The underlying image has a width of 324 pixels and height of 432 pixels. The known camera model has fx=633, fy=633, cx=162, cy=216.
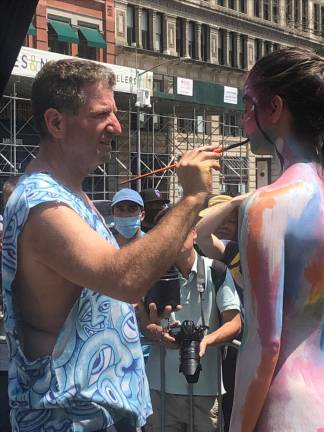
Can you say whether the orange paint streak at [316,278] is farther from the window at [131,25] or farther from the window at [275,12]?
the window at [275,12]

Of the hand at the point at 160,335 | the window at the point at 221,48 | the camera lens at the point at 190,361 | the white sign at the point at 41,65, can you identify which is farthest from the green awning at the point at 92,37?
the camera lens at the point at 190,361

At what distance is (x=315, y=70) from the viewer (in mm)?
1559

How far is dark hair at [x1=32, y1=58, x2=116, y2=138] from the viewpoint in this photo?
1871mm

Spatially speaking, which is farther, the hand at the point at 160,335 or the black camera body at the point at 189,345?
the hand at the point at 160,335

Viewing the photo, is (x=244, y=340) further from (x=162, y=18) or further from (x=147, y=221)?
(x=162, y=18)

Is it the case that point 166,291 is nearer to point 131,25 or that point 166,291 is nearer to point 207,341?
point 207,341

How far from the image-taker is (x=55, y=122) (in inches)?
74.4

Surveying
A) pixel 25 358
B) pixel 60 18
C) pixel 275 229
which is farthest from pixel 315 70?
pixel 60 18

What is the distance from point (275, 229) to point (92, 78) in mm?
794

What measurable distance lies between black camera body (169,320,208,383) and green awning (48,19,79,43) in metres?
29.6

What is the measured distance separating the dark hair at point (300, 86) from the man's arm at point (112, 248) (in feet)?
0.91

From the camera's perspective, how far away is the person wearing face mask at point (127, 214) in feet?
15.6

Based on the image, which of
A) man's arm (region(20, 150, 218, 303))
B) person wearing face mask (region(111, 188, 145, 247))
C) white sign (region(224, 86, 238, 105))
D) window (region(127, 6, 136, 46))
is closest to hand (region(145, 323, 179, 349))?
person wearing face mask (region(111, 188, 145, 247))

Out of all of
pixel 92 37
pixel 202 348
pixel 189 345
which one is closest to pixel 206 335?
pixel 202 348
